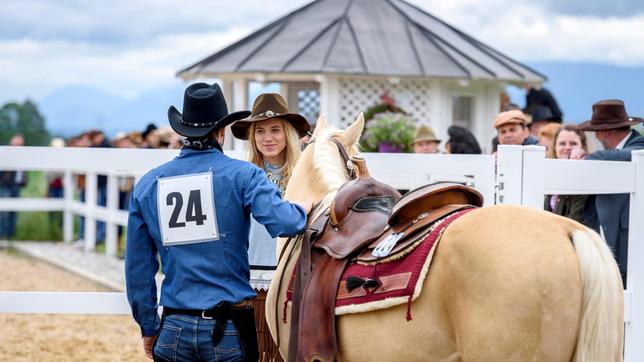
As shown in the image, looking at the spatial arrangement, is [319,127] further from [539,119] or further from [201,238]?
[539,119]

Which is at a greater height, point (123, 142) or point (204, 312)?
point (123, 142)

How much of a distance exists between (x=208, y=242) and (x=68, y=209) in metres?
11.6

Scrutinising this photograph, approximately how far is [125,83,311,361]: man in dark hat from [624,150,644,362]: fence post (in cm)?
235

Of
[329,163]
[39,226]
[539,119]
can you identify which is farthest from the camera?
[39,226]

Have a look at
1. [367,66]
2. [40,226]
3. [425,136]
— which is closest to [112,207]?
[40,226]

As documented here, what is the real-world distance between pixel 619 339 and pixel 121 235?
1185cm

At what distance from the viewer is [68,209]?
581 inches

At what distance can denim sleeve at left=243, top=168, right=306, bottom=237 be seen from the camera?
3693 millimetres

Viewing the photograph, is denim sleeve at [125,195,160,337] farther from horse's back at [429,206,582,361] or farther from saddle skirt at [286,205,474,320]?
horse's back at [429,206,582,361]

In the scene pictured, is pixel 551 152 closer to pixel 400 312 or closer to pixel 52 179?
pixel 400 312

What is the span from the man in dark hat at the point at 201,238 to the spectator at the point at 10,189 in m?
12.6

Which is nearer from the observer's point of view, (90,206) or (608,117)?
(608,117)

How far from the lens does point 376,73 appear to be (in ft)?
48.5

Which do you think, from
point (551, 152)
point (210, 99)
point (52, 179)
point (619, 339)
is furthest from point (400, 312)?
point (52, 179)
